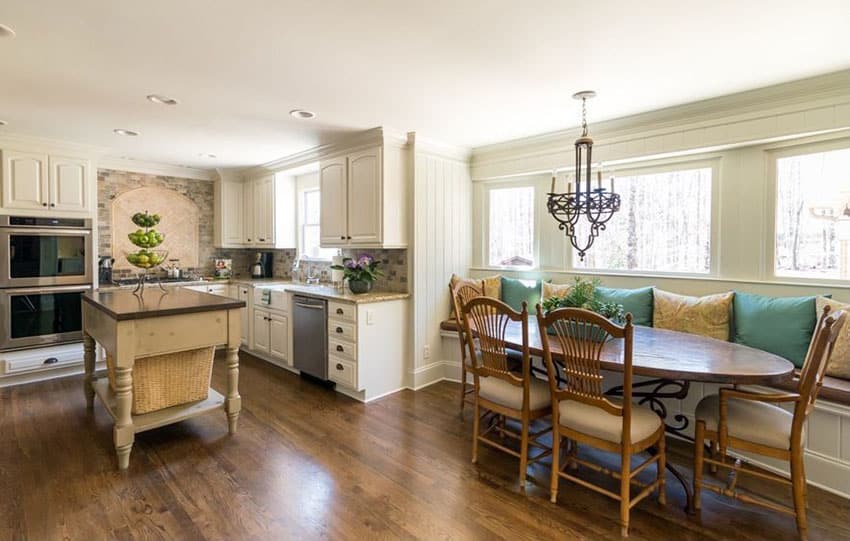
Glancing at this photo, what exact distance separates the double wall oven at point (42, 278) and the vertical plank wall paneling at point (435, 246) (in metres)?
3.48

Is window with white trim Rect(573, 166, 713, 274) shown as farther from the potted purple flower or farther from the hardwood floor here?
the potted purple flower

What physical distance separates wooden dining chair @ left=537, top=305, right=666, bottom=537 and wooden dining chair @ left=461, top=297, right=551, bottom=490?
173 mm

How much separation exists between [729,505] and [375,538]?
1.87 metres

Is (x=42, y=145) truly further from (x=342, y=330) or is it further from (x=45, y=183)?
(x=342, y=330)

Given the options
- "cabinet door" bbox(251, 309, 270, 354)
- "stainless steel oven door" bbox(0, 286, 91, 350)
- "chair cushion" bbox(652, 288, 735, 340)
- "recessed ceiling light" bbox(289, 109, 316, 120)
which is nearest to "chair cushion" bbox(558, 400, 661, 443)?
"chair cushion" bbox(652, 288, 735, 340)

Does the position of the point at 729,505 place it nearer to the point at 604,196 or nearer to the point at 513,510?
the point at 513,510

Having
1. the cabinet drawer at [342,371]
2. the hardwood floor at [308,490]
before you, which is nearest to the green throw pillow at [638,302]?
the hardwood floor at [308,490]

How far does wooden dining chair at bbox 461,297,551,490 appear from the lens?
242cm

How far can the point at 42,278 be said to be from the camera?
4121 millimetres

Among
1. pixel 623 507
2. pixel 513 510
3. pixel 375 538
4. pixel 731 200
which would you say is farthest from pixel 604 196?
pixel 375 538

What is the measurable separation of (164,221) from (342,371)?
3.50 metres

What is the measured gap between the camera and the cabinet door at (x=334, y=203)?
4211mm

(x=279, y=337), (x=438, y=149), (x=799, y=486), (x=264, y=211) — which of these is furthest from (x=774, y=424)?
(x=264, y=211)

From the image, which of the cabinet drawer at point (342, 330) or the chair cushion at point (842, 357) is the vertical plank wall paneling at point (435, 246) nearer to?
the cabinet drawer at point (342, 330)
